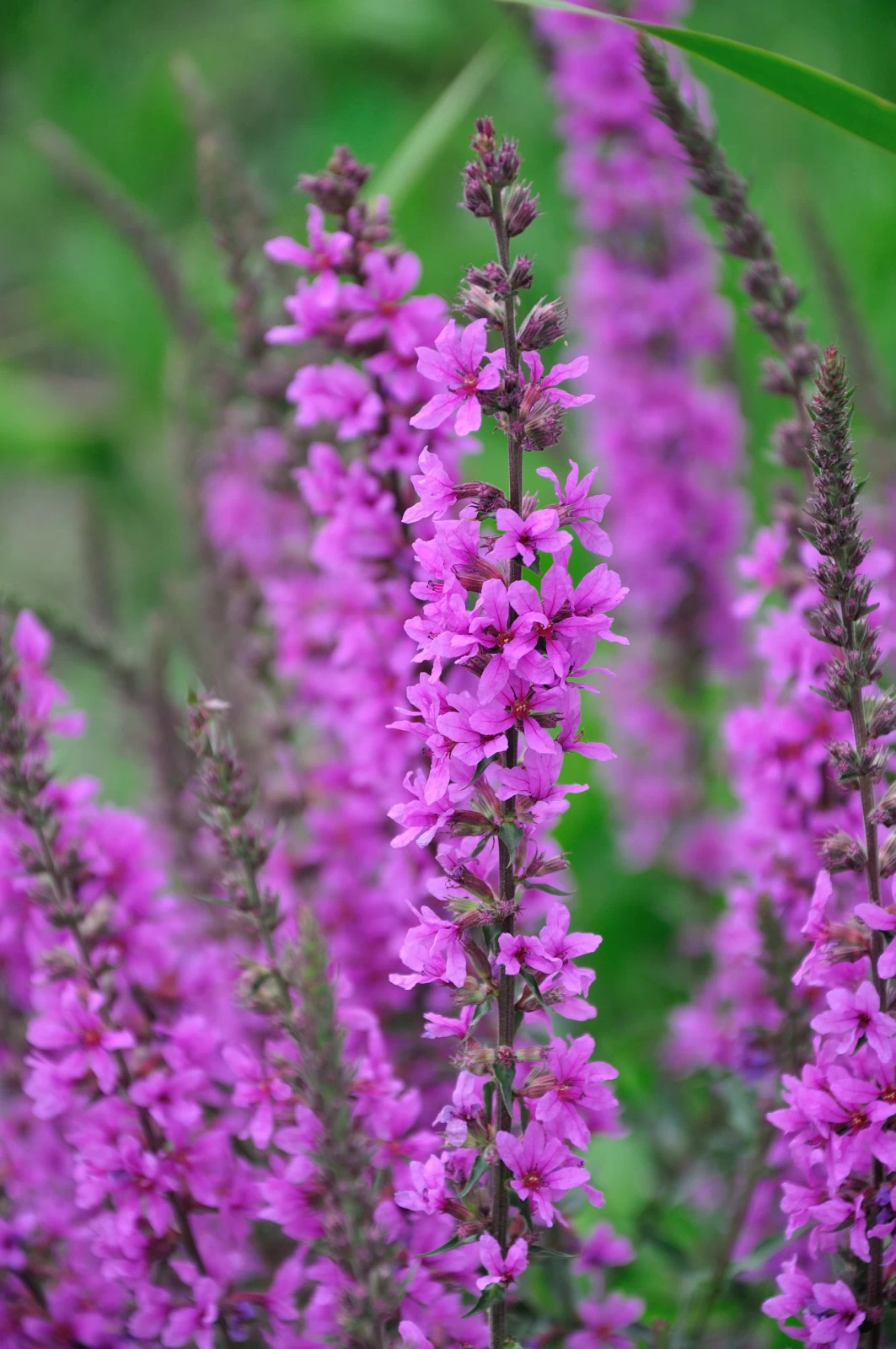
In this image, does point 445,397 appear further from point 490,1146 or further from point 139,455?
point 139,455

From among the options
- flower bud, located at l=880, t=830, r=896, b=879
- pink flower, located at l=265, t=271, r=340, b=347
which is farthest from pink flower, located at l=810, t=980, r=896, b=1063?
pink flower, located at l=265, t=271, r=340, b=347

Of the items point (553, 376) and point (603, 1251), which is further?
point (603, 1251)

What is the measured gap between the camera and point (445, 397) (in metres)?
1.13

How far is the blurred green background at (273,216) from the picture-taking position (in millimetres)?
2877

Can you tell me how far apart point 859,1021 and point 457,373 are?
2.12 ft

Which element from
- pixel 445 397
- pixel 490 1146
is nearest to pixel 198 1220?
pixel 490 1146

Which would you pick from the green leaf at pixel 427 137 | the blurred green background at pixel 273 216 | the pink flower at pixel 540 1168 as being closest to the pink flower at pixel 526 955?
the pink flower at pixel 540 1168

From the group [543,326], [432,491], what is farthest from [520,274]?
[432,491]

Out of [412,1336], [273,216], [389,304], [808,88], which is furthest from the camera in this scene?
[273,216]

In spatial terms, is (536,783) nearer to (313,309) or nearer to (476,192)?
(476,192)

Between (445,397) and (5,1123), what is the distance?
1.11 m

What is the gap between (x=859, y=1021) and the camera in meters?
1.07

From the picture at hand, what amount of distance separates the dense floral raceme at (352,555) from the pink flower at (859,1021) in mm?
626

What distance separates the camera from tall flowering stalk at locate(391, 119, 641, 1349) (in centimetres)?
104
